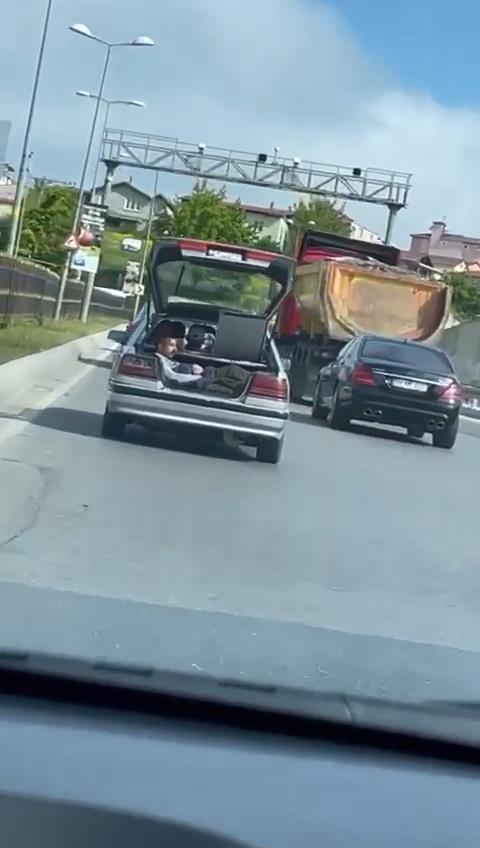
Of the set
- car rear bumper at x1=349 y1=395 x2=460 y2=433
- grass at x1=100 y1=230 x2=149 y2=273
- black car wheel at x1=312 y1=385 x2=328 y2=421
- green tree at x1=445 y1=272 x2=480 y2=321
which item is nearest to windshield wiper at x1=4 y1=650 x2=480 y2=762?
car rear bumper at x1=349 y1=395 x2=460 y2=433

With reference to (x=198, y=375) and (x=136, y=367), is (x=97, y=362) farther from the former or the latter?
(x=136, y=367)

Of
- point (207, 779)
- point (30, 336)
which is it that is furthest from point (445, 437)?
point (207, 779)

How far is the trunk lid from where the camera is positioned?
52.5 ft

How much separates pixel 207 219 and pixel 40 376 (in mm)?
63025

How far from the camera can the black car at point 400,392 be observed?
2205 cm

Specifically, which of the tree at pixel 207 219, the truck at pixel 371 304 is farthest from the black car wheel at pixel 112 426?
the tree at pixel 207 219

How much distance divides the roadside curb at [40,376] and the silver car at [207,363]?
7.82 ft

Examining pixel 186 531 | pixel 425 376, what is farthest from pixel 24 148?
pixel 186 531

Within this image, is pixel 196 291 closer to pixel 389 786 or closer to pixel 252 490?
pixel 252 490

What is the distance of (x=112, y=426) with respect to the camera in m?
16.3

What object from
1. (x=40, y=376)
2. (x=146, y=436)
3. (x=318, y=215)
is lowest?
(x=40, y=376)

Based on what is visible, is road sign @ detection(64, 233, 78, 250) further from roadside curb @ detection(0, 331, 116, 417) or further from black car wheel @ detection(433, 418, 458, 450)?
black car wheel @ detection(433, 418, 458, 450)

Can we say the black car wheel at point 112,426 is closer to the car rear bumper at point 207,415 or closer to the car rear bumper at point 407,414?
the car rear bumper at point 207,415

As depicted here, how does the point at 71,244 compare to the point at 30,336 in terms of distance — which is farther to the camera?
the point at 71,244
